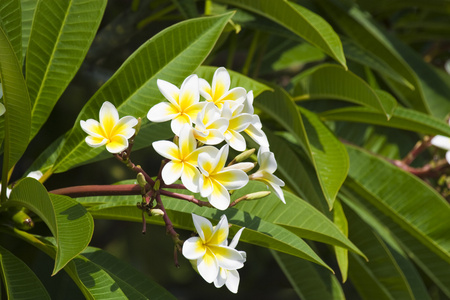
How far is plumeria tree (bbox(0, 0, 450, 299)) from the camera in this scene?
793 mm

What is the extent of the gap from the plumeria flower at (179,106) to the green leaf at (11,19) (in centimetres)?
27

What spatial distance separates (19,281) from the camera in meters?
0.90

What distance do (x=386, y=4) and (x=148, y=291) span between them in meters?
1.35

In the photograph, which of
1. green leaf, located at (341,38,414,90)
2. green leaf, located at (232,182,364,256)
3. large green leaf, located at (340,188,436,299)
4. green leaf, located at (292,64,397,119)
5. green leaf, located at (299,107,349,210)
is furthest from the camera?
green leaf, located at (341,38,414,90)

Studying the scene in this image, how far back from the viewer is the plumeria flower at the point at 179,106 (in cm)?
81

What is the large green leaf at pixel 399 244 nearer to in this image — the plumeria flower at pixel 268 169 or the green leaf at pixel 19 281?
the plumeria flower at pixel 268 169

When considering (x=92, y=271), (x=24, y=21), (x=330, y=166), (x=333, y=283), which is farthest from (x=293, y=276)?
(x=24, y=21)

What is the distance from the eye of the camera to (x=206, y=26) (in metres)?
1.03

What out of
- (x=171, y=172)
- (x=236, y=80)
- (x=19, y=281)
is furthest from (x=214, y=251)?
(x=236, y=80)

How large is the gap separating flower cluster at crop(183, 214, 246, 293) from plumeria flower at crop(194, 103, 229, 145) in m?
0.11

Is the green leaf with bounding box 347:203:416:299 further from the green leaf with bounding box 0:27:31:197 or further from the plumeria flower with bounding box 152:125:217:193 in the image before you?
the green leaf with bounding box 0:27:31:197

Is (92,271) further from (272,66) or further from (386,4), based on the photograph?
(386,4)

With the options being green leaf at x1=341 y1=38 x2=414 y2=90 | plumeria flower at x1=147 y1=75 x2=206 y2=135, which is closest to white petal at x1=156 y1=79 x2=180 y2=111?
plumeria flower at x1=147 y1=75 x2=206 y2=135

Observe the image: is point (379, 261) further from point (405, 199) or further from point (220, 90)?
point (220, 90)
